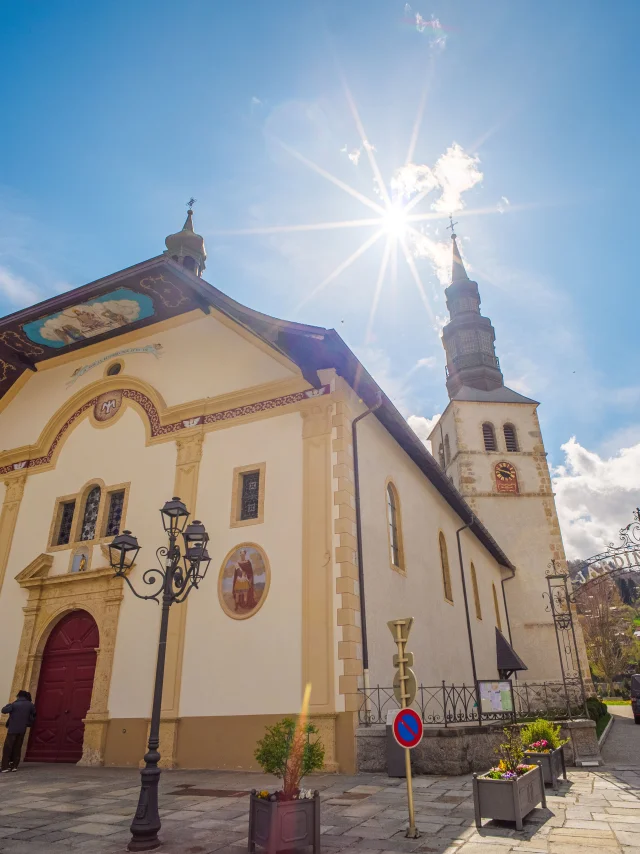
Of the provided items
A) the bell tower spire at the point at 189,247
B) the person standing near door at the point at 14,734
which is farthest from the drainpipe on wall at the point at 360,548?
the bell tower spire at the point at 189,247

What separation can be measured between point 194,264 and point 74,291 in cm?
616

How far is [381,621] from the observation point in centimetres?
1227

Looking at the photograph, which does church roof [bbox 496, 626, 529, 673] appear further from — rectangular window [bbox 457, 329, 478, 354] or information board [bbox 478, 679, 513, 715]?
rectangular window [bbox 457, 329, 478, 354]

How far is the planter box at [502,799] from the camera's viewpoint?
6035 millimetres

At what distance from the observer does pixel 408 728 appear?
247 inches

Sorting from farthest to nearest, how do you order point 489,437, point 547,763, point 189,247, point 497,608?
point 489,437, point 497,608, point 189,247, point 547,763

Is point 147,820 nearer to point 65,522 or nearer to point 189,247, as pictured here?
point 65,522

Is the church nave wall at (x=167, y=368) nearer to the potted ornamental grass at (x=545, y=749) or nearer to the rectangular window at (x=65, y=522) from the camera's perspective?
the rectangular window at (x=65, y=522)

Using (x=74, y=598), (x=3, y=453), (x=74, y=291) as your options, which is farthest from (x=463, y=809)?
(x=3, y=453)

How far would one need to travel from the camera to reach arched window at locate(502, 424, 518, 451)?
105 feet

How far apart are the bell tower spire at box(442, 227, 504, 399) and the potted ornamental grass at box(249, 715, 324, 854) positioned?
97.9 ft

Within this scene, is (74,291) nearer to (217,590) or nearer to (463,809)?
(217,590)

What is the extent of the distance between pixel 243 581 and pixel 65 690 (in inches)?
208

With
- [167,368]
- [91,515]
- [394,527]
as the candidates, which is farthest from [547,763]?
[167,368]
